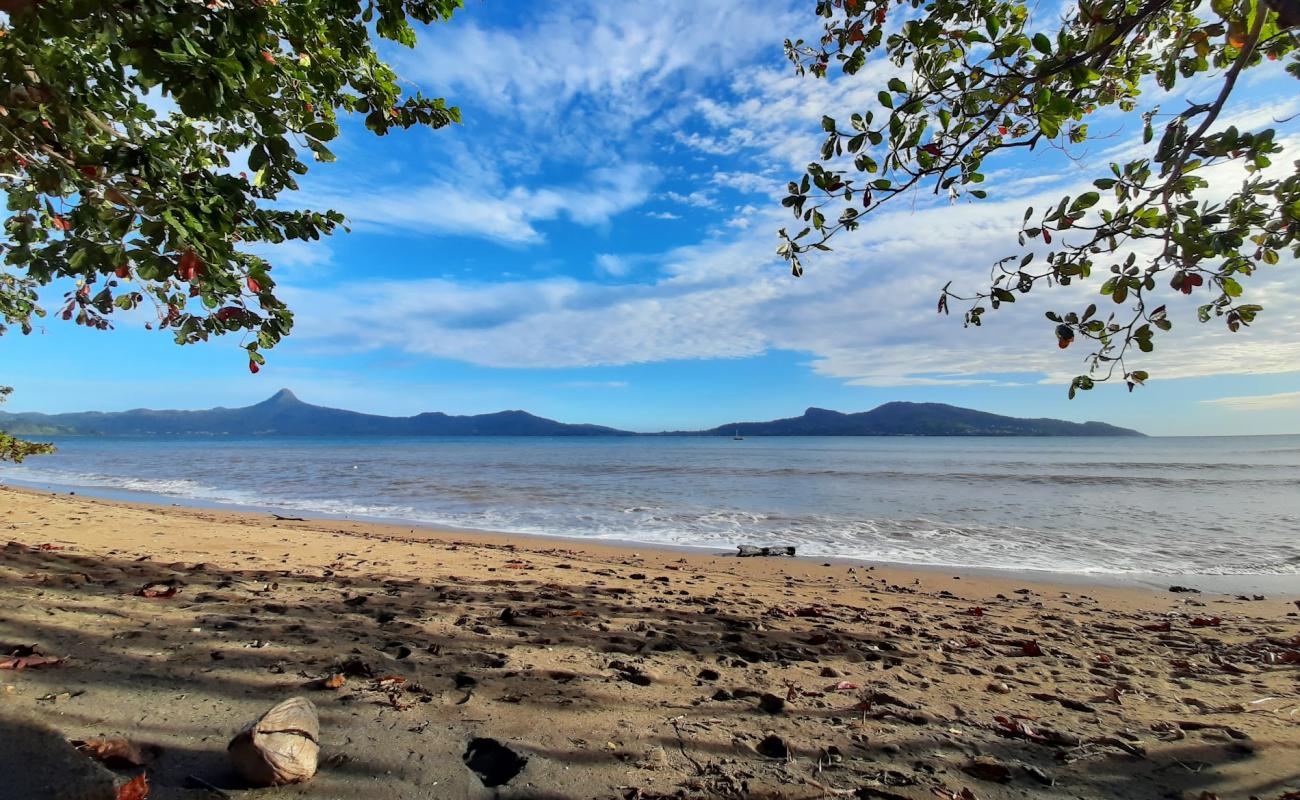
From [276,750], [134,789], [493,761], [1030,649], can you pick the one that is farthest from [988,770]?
[134,789]

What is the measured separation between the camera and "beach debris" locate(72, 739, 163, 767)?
2.13m

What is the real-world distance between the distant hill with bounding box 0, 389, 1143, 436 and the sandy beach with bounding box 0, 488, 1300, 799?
122 meters

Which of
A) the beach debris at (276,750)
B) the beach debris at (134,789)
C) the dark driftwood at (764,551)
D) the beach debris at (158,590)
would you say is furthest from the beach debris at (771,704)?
the dark driftwood at (764,551)

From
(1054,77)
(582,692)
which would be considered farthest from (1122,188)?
(582,692)

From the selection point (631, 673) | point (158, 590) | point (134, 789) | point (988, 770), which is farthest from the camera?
point (158, 590)

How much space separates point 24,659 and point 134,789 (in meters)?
1.68

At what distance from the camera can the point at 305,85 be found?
3.86m

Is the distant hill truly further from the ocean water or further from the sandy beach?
the sandy beach

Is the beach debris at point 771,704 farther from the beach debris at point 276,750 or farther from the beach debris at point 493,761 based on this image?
the beach debris at point 276,750

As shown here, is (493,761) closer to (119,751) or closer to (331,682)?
(331,682)

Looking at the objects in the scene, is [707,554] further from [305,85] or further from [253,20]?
[253,20]

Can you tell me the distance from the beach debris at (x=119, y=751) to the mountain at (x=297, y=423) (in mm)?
172354

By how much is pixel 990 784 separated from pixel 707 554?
823cm

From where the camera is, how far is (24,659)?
2855mm
